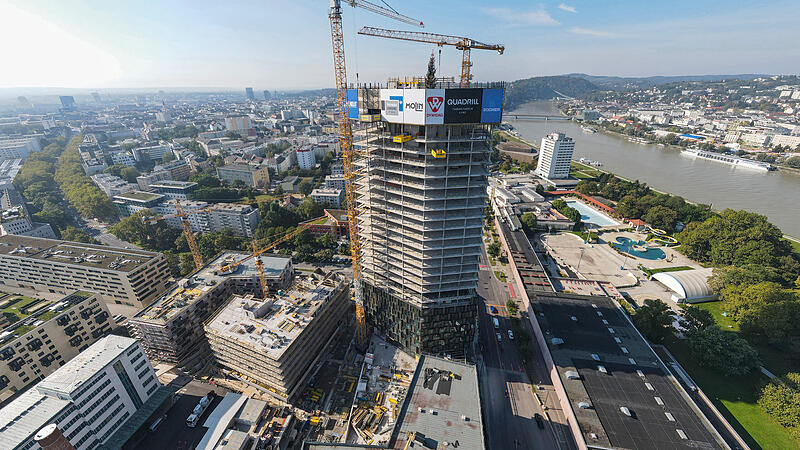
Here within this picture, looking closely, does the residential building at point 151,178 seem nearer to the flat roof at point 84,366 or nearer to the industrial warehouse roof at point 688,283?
the flat roof at point 84,366

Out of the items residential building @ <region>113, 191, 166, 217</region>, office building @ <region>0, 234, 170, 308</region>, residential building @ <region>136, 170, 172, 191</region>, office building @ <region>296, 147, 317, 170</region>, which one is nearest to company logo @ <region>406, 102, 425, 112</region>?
office building @ <region>0, 234, 170, 308</region>

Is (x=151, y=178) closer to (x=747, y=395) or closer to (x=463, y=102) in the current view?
(x=463, y=102)

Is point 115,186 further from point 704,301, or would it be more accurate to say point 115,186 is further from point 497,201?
point 704,301

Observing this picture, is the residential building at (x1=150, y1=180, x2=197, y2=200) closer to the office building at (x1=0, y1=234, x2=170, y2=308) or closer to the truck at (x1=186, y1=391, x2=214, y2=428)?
the office building at (x1=0, y1=234, x2=170, y2=308)

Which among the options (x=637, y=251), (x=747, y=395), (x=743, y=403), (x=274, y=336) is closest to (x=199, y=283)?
(x=274, y=336)

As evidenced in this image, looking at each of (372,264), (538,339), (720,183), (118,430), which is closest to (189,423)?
(118,430)
